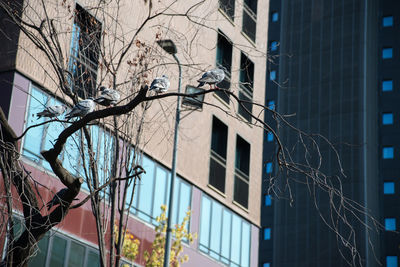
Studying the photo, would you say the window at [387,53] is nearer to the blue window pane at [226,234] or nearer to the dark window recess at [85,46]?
the blue window pane at [226,234]

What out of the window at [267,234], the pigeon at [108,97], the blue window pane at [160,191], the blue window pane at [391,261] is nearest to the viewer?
the pigeon at [108,97]

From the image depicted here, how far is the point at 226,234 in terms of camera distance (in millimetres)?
28156

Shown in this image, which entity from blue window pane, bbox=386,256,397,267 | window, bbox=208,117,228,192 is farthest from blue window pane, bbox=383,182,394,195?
window, bbox=208,117,228,192

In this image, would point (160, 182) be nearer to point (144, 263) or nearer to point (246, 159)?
point (144, 263)

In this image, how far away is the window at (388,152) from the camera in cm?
6944

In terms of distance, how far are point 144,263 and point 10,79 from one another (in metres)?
7.30

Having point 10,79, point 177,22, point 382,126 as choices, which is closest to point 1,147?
point 10,79

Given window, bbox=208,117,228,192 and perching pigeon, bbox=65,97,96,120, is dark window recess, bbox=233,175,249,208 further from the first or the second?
perching pigeon, bbox=65,97,96,120

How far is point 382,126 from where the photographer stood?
70.6 m

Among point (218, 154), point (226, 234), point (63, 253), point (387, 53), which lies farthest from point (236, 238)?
point (387, 53)

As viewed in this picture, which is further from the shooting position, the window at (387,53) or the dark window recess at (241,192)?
the window at (387,53)

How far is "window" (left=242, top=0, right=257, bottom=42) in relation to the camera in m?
31.8

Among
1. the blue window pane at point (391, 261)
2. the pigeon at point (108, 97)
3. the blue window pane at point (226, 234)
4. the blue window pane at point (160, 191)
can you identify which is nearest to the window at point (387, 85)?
the blue window pane at point (391, 261)

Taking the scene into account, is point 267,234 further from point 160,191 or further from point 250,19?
point 160,191
